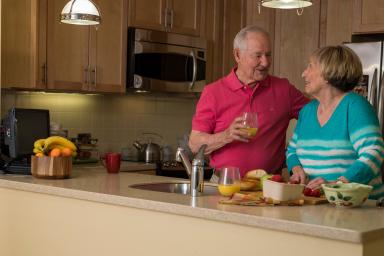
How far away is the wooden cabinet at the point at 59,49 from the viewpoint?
4109 millimetres

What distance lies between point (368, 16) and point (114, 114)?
2050 millimetres

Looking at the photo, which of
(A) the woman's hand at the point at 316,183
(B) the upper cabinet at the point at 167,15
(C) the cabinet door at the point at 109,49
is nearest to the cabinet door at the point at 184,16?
(B) the upper cabinet at the point at 167,15

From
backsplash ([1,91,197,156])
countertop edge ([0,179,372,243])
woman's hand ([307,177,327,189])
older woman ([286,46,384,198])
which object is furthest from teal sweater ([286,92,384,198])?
backsplash ([1,91,197,156])

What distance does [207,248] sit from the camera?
243cm

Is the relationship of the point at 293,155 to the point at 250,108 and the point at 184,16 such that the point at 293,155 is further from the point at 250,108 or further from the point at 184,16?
the point at 184,16

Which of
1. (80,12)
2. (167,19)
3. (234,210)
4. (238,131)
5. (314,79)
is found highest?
(167,19)

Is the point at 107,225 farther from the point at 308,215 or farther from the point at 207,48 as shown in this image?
the point at 207,48

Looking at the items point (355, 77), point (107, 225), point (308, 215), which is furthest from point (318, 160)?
point (107, 225)

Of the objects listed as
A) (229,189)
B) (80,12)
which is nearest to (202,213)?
(229,189)

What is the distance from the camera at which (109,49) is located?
4.63m

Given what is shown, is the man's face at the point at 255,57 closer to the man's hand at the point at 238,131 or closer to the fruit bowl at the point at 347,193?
the man's hand at the point at 238,131

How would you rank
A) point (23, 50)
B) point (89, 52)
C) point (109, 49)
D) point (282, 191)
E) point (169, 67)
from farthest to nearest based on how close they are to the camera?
point (169, 67)
point (109, 49)
point (89, 52)
point (23, 50)
point (282, 191)

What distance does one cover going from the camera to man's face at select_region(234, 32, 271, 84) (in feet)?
10.9

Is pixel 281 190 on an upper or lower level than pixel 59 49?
lower
